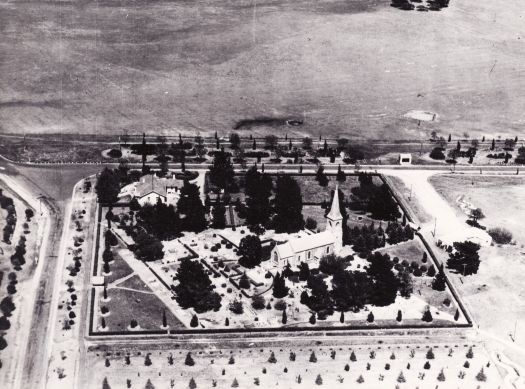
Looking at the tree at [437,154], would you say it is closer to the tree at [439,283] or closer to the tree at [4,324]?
the tree at [439,283]

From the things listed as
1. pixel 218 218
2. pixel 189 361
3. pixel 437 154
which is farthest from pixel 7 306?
pixel 437 154

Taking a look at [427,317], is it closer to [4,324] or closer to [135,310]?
[135,310]

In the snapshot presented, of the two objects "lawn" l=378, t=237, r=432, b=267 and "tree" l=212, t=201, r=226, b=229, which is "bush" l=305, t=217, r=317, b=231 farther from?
"tree" l=212, t=201, r=226, b=229

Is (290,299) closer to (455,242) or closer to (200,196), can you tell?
(455,242)

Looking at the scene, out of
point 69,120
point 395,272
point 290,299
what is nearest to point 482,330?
point 395,272

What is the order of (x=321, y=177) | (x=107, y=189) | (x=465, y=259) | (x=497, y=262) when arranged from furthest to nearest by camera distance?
(x=321, y=177) < (x=107, y=189) < (x=497, y=262) < (x=465, y=259)

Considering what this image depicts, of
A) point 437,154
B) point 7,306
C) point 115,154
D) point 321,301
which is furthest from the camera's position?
point 437,154

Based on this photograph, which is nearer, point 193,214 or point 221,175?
point 193,214
